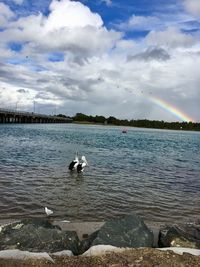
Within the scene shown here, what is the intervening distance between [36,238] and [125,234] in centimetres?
177

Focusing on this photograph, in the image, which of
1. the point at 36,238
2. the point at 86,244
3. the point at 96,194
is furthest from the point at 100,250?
the point at 96,194

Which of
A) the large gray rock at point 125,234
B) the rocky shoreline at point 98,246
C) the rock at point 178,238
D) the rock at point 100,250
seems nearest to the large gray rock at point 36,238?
the rocky shoreline at point 98,246

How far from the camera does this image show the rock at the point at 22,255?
650cm

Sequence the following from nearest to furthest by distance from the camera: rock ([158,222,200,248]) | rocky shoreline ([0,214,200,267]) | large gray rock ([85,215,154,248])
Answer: rocky shoreline ([0,214,200,267]) → large gray rock ([85,215,154,248]) → rock ([158,222,200,248])

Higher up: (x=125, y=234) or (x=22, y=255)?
(x=125, y=234)

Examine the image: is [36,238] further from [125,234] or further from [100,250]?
[125,234]

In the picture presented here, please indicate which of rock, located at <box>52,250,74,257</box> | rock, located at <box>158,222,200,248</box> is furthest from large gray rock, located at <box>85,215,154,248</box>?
rock, located at <box>52,250,74,257</box>

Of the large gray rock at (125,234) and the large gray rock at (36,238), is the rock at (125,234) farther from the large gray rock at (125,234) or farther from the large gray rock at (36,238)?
the large gray rock at (36,238)

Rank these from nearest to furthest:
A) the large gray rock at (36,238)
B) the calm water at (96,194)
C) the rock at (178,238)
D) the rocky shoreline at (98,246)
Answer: the rocky shoreline at (98,246) < the large gray rock at (36,238) < the rock at (178,238) < the calm water at (96,194)

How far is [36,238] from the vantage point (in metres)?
7.16

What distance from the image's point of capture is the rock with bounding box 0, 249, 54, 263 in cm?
650

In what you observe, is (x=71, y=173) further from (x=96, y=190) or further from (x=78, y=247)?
→ (x=78, y=247)

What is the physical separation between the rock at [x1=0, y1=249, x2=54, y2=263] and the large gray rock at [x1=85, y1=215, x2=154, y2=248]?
1.00 meters

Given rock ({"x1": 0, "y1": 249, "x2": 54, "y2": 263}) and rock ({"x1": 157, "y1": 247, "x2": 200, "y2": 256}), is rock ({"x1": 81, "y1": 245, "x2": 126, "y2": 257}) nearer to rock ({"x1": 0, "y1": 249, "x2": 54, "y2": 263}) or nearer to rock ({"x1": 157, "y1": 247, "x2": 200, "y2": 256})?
rock ({"x1": 0, "y1": 249, "x2": 54, "y2": 263})
